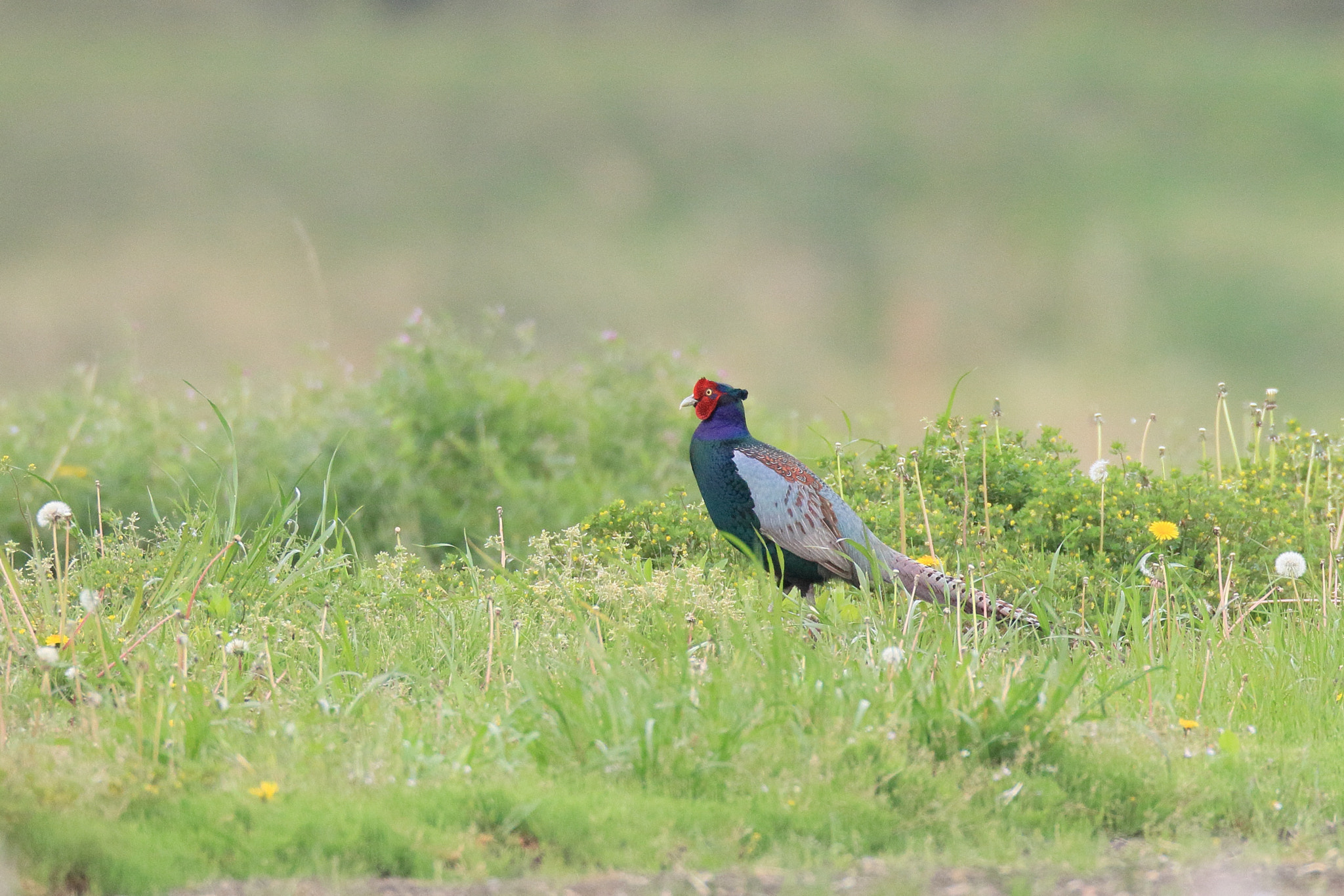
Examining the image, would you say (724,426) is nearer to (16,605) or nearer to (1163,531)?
(1163,531)

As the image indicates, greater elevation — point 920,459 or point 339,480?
point 920,459

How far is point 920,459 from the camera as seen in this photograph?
22.9 ft

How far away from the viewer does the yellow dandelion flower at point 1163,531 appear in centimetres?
621

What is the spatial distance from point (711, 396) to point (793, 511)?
0.62 meters

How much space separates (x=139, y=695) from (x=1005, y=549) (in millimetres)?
3848

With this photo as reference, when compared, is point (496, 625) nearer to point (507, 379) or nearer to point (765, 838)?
point (765, 838)

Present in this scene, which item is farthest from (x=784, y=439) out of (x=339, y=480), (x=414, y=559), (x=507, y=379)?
(x=414, y=559)

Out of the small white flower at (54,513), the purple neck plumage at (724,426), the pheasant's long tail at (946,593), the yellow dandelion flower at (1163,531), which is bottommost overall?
the pheasant's long tail at (946,593)

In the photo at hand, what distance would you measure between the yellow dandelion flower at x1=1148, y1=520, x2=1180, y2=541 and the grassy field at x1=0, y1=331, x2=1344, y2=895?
0.03 metres

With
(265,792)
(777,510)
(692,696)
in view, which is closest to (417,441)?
(777,510)

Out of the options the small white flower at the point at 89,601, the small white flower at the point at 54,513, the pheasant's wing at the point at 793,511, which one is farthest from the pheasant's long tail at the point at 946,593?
the small white flower at the point at 54,513

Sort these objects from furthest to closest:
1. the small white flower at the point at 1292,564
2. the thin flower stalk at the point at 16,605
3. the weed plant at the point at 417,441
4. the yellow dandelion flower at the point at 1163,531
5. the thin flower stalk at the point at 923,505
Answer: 1. the weed plant at the point at 417,441
2. the yellow dandelion flower at the point at 1163,531
3. the thin flower stalk at the point at 923,505
4. the small white flower at the point at 1292,564
5. the thin flower stalk at the point at 16,605

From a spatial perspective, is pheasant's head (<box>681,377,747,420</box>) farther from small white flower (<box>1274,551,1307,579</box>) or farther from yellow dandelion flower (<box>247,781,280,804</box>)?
yellow dandelion flower (<box>247,781,280,804</box>)

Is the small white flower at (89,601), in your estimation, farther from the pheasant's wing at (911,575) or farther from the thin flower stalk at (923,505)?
the thin flower stalk at (923,505)
